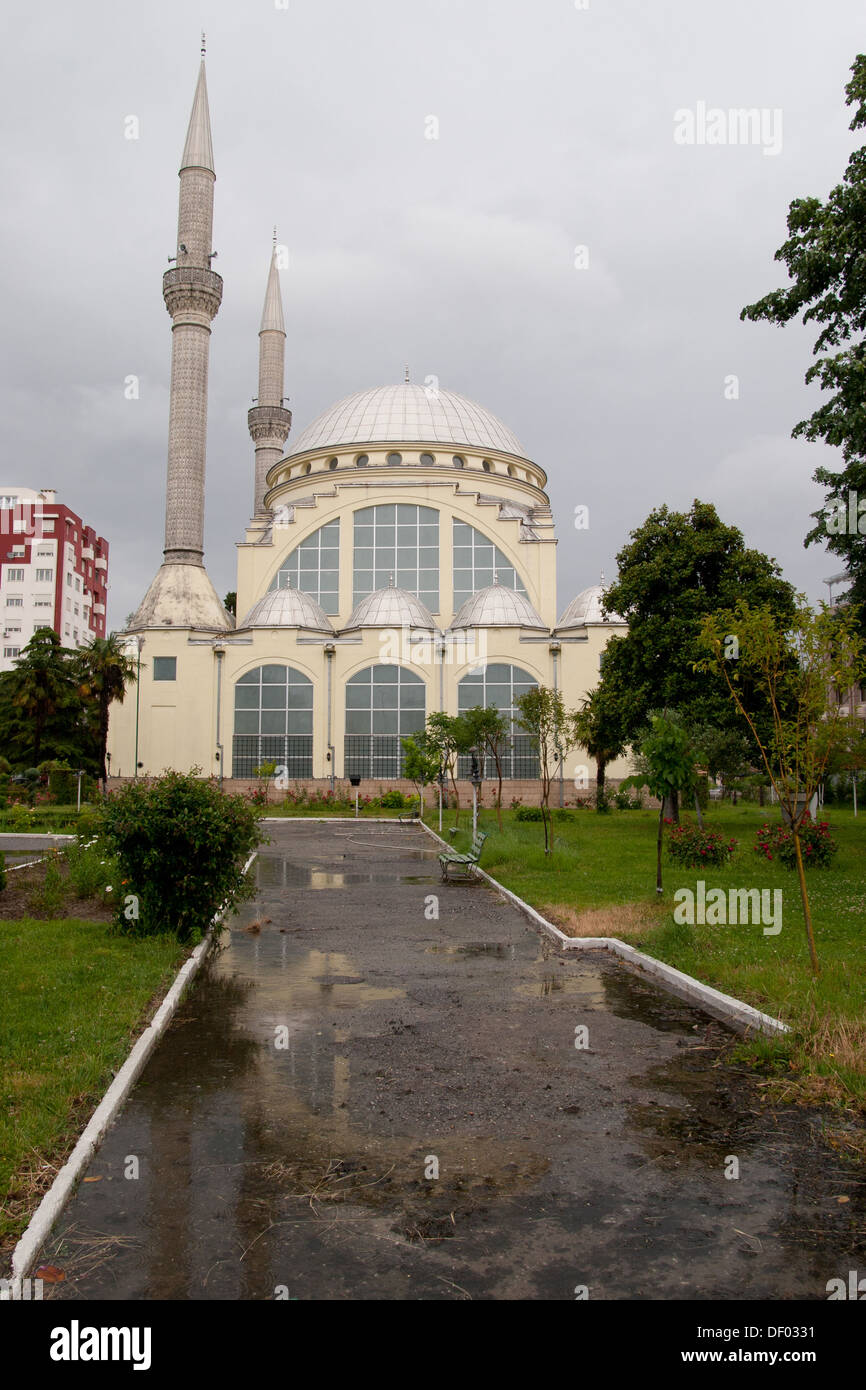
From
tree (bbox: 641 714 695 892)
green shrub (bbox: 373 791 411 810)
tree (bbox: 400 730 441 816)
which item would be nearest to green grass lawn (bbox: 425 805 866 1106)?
tree (bbox: 641 714 695 892)

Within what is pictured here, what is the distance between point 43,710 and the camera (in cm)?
3991

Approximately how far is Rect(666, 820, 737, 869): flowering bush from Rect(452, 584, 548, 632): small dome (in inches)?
1044

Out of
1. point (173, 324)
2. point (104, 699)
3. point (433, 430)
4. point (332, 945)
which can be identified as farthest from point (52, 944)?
point (433, 430)

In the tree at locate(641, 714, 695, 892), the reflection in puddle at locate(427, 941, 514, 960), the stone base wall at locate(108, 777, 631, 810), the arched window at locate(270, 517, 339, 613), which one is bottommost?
the reflection in puddle at locate(427, 941, 514, 960)

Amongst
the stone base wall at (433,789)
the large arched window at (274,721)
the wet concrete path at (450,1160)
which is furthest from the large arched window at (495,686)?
the wet concrete path at (450,1160)

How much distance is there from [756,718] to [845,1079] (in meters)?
20.3

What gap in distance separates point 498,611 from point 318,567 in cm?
1021

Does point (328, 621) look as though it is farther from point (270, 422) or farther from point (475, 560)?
point (270, 422)

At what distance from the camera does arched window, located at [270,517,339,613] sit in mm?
49469

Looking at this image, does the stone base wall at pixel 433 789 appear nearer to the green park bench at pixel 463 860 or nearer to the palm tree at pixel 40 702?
the palm tree at pixel 40 702

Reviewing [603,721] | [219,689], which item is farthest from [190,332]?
[603,721]

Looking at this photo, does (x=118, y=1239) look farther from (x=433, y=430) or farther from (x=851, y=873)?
(x=433, y=430)

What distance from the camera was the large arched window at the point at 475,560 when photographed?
49.3 m

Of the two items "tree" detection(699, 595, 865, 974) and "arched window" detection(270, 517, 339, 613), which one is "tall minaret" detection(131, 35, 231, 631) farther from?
"tree" detection(699, 595, 865, 974)
